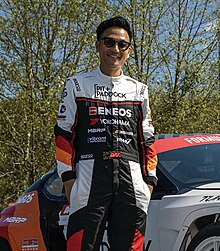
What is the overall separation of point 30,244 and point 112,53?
2.22 metres

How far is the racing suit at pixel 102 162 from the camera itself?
297 centimetres

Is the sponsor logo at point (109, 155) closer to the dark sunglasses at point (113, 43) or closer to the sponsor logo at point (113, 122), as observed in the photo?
the sponsor logo at point (113, 122)

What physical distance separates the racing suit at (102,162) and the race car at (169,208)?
745mm

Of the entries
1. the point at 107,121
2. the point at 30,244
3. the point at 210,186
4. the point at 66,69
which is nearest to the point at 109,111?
the point at 107,121

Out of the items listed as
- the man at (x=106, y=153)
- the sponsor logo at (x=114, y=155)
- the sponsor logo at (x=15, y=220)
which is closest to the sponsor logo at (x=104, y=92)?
the man at (x=106, y=153)

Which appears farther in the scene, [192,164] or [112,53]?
[192,164]

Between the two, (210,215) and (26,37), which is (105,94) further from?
(26,37)

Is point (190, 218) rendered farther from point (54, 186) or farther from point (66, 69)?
point (66, 69)

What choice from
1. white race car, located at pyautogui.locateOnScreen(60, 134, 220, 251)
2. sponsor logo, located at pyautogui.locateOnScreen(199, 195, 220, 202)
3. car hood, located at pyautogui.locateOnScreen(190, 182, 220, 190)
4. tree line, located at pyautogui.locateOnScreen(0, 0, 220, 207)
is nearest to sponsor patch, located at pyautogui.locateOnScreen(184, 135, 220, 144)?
white race car, located at pyautogui.locateOnScreen(60, 134, 220, 251)

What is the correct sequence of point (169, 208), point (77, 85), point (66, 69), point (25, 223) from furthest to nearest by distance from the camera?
point (66, 69) → point (25, 223) → point (169, 208) → point (77, 85)

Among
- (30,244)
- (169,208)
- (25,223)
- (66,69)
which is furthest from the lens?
(66,69)

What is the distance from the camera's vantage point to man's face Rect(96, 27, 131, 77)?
3.18 m

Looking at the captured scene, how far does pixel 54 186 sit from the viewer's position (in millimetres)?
4871

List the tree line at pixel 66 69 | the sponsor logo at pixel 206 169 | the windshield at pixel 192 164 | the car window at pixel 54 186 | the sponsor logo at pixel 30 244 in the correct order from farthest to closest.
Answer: the tree line at pixel 66 69 < the car window at pixel 54 186 < the sponsor logo at pixel 30 244 < the sponsor logo at pixel 206 169 < the windshield at pixel 192 164
